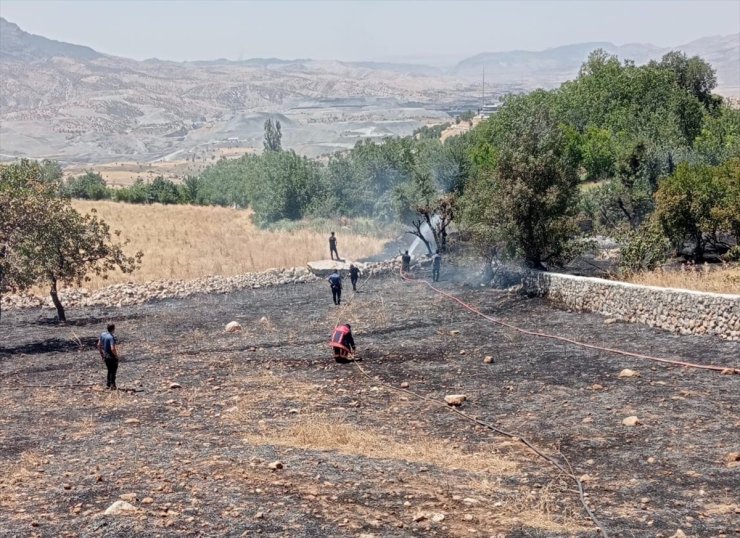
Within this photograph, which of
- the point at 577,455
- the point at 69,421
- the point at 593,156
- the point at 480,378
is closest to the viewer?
the point at 577,455

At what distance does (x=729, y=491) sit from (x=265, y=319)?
18491mm

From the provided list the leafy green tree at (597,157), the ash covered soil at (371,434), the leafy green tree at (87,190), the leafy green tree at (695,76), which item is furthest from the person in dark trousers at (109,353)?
the leafy green tree at (87,190)

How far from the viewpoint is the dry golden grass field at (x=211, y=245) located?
4131 centimetres

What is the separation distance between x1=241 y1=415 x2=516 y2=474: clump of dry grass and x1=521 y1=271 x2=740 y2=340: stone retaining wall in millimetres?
9514

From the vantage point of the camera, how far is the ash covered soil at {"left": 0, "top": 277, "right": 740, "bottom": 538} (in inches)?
445

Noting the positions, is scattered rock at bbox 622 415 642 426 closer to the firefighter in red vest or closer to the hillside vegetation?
the firefighter in red vest

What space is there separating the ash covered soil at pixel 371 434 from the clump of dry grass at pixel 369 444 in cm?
5

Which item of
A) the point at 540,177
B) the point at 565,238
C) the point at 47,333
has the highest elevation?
the point at 540,177

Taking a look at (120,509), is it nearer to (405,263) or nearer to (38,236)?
(38,236)

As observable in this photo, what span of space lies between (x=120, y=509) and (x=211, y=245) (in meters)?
37.9

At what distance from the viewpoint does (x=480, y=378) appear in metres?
19.4

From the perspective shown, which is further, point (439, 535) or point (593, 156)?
point (593, 156)

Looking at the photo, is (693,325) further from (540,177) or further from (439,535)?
(439,535)

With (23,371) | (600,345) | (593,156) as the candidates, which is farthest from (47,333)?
(593,156)
